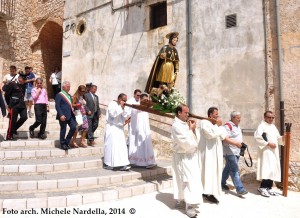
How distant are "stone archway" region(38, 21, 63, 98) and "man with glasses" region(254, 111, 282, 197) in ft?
35.3

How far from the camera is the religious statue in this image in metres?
6.53

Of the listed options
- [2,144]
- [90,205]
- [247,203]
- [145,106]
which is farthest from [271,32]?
[2,144]

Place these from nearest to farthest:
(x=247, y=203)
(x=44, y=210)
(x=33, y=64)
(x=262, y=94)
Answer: (x=44, y=210), (x=247, y=203), (x=262, y=94), (x=33, y=64)

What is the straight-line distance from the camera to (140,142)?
633 cm

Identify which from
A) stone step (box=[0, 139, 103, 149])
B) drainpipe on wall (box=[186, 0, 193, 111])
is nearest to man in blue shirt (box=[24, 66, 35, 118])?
stone step (box=[0, 139, 103, 149])

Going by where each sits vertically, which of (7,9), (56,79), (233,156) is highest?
(7,9)

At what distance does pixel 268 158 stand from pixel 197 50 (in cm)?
366

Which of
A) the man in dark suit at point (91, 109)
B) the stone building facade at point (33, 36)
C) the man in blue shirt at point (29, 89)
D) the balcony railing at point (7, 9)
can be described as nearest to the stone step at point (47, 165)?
the man in dark suit at point (91, 109)

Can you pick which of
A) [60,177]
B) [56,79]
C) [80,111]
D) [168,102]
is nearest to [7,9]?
[56,79]

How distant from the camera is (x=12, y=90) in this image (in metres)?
6.61

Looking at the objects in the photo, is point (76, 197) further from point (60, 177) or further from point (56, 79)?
point (56, 79)

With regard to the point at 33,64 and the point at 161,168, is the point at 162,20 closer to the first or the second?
the point at 161,168

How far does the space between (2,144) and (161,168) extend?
352cm

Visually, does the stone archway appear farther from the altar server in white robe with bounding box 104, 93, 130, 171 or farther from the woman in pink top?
the altar server in white robe with bounding box 104, 93, 130, 171
